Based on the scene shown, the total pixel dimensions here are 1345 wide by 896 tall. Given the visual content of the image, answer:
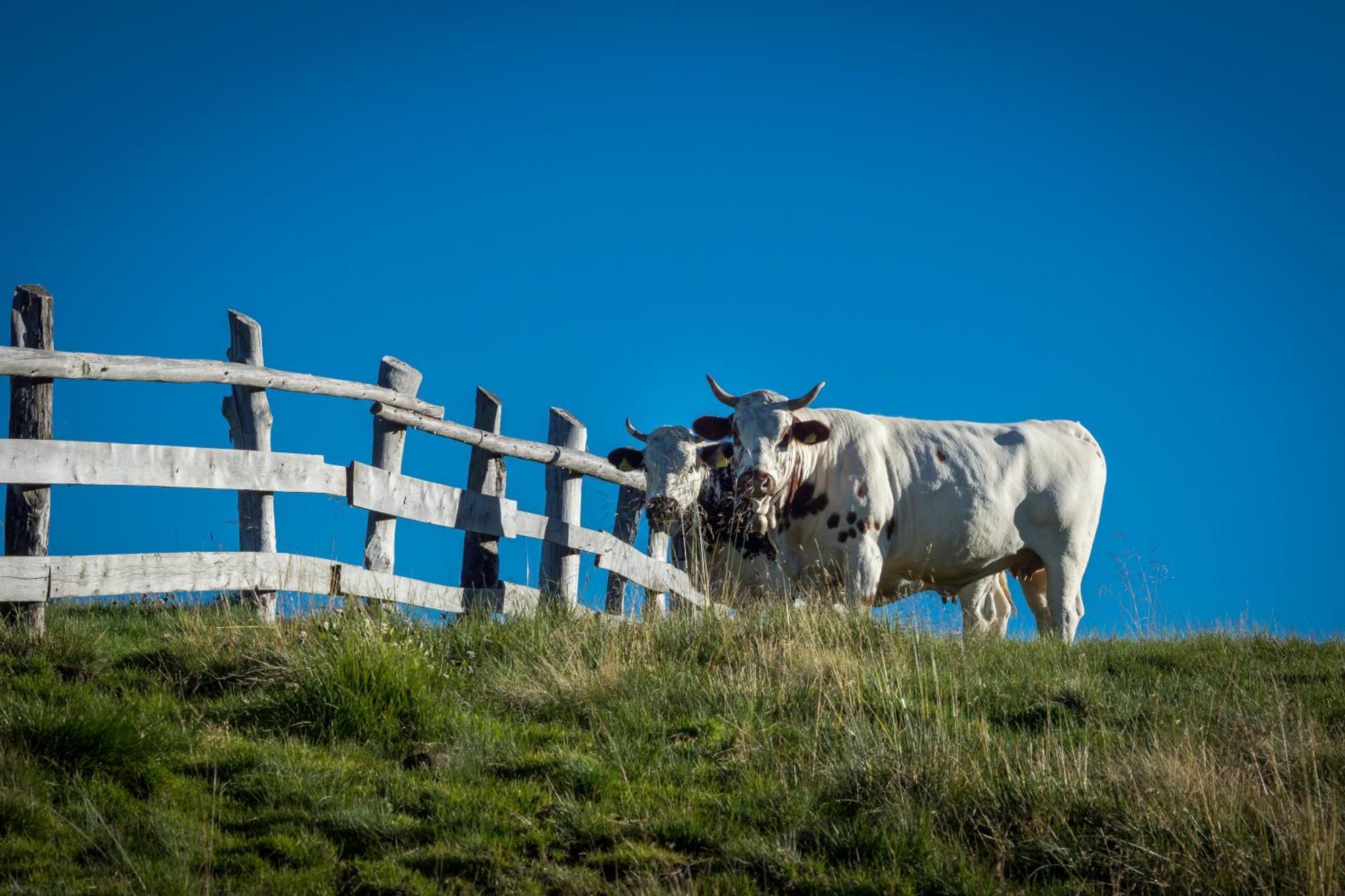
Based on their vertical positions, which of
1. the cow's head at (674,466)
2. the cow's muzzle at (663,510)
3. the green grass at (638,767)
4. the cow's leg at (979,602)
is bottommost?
the green grass at (638,767)

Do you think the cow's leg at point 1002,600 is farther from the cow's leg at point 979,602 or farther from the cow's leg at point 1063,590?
the cow's leg at point 1063,590

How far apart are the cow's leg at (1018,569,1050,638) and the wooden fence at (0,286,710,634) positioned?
3.99 metres

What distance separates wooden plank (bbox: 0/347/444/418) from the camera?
8.80m

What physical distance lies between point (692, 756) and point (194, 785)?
97.7 inches

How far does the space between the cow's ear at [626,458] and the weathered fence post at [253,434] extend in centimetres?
388

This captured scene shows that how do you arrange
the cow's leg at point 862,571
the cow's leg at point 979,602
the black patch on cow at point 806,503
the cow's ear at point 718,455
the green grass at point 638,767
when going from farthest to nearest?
the cow's leg at point 979,602
the cow's ear at point 718,455
the black patch on cow at point 806,503
the cow's leg at point 862,571
the green grass at point 638,767

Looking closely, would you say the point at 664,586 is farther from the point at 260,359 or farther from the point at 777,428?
the point at 260,359

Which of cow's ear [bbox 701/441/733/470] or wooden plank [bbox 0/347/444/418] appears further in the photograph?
cow's ear [bbox 701/441/733/470]

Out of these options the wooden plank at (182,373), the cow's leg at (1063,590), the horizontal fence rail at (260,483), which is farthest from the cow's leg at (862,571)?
the wooden plank at (182,373)

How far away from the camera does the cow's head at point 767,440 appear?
11.3 meters

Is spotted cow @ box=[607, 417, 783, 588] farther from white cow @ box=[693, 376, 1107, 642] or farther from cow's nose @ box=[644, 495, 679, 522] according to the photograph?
white cow @ box=[693, 376, 1107, 642]

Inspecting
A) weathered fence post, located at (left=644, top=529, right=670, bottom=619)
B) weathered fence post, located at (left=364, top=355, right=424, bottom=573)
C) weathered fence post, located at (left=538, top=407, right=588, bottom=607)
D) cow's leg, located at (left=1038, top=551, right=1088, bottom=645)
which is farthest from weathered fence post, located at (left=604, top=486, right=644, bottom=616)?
cow's leg, located at (left=1038, top=551, right=1088, bottom=645)

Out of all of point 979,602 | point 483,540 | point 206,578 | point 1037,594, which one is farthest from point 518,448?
point 1037,594

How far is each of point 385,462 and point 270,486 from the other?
4.41ft
